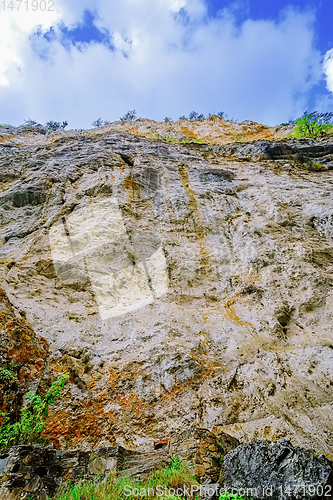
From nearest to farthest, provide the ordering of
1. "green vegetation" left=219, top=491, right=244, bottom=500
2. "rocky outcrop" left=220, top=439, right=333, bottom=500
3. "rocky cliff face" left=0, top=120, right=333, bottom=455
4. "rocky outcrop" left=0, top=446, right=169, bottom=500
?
"rocky outcrop" left=220, top=439, right=333, bottom=500
"green vegetation" left=219, top=491, right=244, bottom=500
"rocky outcrop" left=0, top=446, right=169, bottom=500
"rocky cliff face" left=0, top=120, right=333, bottom=455

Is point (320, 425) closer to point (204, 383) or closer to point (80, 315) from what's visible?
point (204, 383)

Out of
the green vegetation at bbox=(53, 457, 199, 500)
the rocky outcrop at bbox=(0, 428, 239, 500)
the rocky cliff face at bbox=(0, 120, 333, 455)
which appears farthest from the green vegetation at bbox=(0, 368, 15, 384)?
the green vegetation at bbox=(53, 457, 199, 500)

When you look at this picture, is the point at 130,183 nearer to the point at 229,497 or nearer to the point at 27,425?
the point at 27,425

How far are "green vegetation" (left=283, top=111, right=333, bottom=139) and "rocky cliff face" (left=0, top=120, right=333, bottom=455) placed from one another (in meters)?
5.41

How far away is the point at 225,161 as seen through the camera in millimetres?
16141

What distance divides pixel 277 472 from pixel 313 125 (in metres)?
24.4

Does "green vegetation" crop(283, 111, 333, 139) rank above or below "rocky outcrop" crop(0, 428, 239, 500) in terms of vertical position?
above

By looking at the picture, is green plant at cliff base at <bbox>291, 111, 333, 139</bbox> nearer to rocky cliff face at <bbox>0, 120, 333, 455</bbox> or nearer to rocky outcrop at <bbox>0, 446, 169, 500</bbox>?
rocky cliff face at <bbox>0, 120, 333, 455</bbox>

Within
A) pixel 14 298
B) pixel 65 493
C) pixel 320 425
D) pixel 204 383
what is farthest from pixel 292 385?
pixel 14 298

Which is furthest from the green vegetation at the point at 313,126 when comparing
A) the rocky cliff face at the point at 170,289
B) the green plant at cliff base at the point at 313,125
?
the rocky cliff face at the point at 170,289

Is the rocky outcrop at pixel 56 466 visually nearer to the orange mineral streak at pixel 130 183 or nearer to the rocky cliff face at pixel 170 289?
the rocky cliff face at pixel 170 289

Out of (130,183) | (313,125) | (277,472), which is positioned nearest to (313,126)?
(313,125)

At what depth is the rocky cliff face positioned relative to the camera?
5.53 metres

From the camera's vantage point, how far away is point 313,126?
70.1ft
